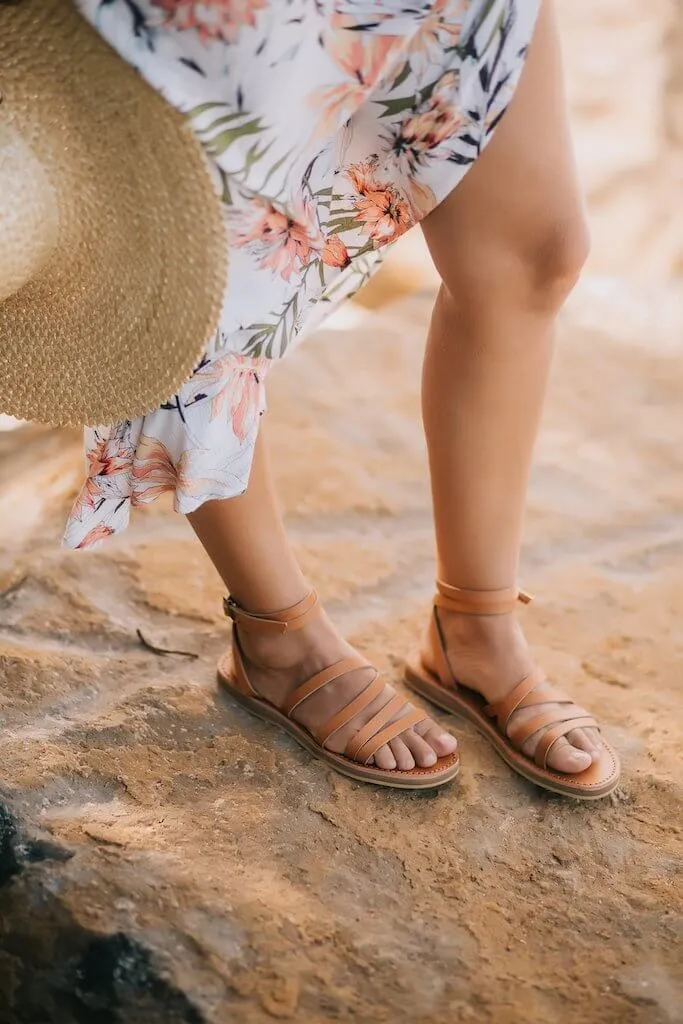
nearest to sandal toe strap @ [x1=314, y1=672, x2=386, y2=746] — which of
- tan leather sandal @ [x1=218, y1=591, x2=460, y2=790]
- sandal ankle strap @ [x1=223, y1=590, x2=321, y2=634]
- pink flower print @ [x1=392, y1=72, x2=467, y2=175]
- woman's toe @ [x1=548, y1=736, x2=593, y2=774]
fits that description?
tan leather sandal @ [x1=218, y1=591, x2=460, y2=790]

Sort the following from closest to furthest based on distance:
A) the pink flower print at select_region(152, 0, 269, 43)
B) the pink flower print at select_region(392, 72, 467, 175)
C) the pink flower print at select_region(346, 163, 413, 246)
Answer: the pink flower print at select_region(152, 0, 269, 43), the pink flower print at select_region(392, 72, 467, 175), the pink flower print at select_region(346, 163, 413, 246)

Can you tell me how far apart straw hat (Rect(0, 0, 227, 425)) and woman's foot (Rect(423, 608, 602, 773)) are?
0.56m

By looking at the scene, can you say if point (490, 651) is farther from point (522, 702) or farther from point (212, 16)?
point (212, 16)

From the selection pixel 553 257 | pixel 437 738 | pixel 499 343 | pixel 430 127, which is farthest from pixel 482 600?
pixel 430 127

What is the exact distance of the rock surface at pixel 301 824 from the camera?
926mm

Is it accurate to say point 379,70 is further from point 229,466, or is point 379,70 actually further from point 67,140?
point 229,466

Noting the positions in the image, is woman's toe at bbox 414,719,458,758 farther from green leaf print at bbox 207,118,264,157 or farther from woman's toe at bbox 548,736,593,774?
green leaf print at bbox 207,118,264,157

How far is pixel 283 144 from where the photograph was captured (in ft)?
2.77

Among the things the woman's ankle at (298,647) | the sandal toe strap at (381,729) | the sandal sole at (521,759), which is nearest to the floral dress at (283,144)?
the woman's ankle at (298,647)

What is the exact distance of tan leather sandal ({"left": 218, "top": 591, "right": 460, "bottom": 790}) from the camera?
1.18 meters

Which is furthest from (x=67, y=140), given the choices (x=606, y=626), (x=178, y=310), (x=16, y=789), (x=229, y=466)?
(x=606, y=626)

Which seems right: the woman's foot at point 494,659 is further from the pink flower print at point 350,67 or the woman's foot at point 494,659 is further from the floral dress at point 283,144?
the pink flower print at point 350,67

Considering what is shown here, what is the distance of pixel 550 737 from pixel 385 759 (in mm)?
210

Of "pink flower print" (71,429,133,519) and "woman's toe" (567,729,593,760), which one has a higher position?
"pink flower print" (71,429,133,519)
